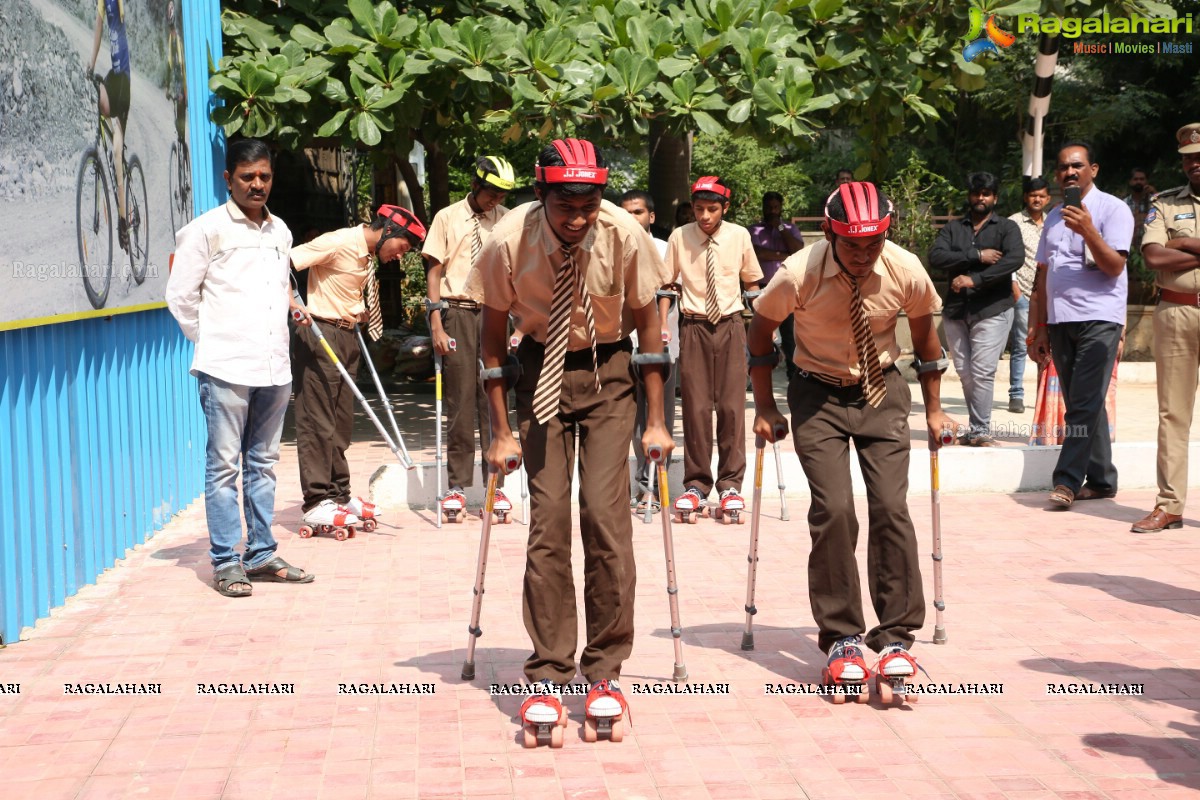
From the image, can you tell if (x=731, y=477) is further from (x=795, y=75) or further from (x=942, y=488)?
(x=795, y=75)

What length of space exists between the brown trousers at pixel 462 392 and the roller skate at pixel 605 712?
13.6 ft

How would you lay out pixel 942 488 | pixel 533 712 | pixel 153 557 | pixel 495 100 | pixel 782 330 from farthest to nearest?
pixel 782 330 → pixel 495 100 → pixel 942 488 → pixel 153 557 → pixel 533 712

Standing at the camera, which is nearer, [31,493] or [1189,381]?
[31,493]

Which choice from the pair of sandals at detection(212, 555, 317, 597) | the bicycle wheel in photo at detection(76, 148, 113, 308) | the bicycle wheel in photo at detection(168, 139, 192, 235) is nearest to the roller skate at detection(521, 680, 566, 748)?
the pair of sandals at detection(212, 555, 317, 597)

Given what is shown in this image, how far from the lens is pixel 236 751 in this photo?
478cm

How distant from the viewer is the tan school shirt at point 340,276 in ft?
27.6

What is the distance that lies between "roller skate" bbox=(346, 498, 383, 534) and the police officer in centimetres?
461

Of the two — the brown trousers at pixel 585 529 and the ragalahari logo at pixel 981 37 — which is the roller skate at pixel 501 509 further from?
the ragalahari logo at pixel 981 37

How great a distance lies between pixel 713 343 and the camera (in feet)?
29.5

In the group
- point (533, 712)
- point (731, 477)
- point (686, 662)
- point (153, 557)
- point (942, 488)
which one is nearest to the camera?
point (533, 712)

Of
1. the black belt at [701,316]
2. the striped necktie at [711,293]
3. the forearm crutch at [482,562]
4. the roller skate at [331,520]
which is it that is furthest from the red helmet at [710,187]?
the forearm crutch at [482,562]

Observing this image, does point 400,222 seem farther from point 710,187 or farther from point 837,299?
point 837,299

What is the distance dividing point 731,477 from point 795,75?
300cm

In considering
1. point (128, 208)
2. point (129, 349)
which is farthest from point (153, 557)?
point (128, 208)
